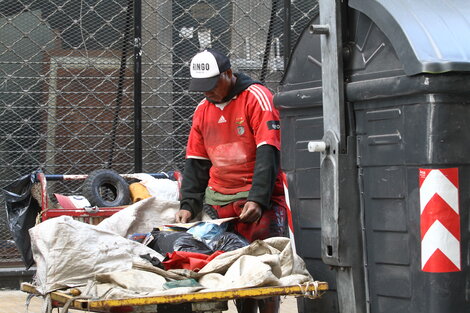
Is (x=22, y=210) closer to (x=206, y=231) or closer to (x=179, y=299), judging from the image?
(x=206, y=231)

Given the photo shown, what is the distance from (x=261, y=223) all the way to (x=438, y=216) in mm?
1950

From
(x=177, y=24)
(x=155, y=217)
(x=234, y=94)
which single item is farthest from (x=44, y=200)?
(x=177, y=24)

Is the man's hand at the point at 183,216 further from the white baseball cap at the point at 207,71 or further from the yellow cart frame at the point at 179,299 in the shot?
the yellow cart frame at the point at 179,299

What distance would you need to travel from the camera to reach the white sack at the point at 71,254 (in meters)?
4.16

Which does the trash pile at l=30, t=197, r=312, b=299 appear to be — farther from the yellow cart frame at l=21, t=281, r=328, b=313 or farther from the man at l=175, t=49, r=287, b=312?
the man at l=175, t=49, r=287, b=312

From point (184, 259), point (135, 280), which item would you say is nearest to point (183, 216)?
point (184, 259)

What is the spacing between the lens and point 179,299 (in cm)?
378

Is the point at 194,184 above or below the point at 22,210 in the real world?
above

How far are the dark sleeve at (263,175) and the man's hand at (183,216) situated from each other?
59 centimetres

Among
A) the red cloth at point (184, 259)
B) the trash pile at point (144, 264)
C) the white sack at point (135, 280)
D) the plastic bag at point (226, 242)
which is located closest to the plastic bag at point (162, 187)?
the plastic bag at point (226, 242)

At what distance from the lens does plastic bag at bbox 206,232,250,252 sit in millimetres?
4821

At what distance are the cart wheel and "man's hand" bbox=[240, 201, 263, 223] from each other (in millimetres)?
1524

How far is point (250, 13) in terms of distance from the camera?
8.54 metres

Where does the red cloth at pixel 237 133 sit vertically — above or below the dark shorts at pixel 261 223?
above
